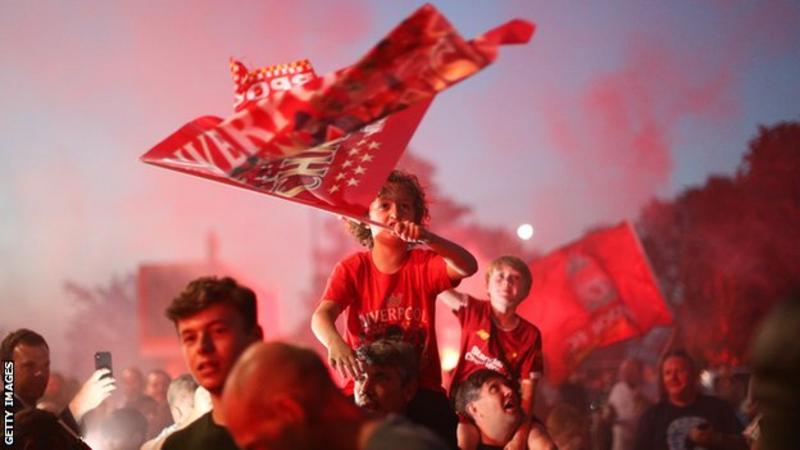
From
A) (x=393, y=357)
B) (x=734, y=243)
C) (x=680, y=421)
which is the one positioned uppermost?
(x=734, y=243)

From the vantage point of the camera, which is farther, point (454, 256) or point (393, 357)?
point (454, 256)

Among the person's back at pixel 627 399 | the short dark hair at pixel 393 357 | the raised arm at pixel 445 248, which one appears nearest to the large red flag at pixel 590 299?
the person's back at pixel 627 399

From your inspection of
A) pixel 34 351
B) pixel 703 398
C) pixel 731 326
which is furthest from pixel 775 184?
pixel 34 351

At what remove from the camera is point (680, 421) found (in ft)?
26.1

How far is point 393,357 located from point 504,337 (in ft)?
5.02

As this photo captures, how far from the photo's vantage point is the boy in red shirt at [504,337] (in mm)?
6016

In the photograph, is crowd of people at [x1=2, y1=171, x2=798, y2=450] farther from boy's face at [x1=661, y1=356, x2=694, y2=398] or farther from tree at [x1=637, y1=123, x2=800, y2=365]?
tree at [x1=637, y1=123, x2=800, y2=365]

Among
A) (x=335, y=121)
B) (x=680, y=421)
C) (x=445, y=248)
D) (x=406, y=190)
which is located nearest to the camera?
(x=335, y=121)

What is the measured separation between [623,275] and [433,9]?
7.61 meters

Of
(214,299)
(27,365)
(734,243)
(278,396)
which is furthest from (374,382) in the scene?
(734,243)

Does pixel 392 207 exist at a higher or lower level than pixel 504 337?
higher

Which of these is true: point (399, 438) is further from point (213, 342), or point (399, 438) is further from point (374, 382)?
point (374, 382)

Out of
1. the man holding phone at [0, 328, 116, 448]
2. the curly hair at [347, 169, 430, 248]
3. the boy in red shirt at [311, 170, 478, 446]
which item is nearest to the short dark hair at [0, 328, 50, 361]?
the man holding phone at [0, 328, 116, 448]

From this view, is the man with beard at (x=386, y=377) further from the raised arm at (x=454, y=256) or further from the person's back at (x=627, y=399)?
the person's back at (x=627, y=399)
